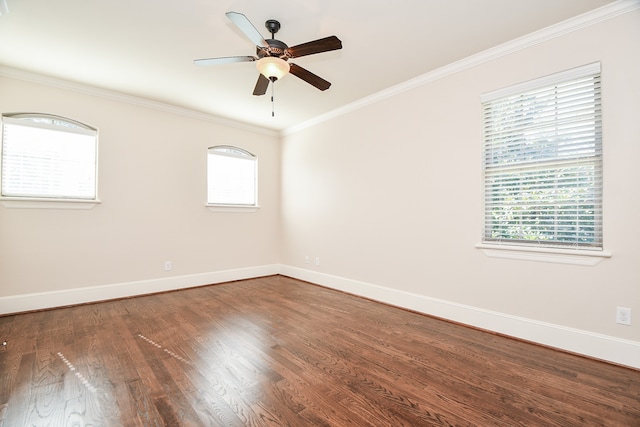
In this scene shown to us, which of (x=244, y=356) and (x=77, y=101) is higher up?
(x=77, y=101)

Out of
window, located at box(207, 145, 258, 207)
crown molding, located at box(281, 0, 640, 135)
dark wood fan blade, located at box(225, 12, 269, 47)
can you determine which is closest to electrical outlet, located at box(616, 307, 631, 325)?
crown molding, located at box(281, 0, 640, 135)

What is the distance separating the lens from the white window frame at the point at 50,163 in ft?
10.2

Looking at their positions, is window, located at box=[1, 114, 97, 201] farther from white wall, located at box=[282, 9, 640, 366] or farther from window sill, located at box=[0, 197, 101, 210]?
white wall, located at box=[282, 9, 640, 366]

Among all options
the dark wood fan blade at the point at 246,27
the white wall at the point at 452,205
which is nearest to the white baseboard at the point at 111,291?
the white wall at the point at 452,205

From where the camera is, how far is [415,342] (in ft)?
8.12

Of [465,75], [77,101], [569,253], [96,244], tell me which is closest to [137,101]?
[77,101]

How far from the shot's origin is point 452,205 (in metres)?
3.02

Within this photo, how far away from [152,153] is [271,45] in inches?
110

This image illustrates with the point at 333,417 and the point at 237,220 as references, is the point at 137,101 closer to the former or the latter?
the point at 237,220

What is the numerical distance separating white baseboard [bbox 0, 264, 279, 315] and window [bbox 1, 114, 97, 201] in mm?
1146

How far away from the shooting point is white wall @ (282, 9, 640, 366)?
212 centimetres

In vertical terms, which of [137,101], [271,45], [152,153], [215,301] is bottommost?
[215,301]

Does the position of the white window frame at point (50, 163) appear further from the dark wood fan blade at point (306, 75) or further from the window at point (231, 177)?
the dark wood fan blade at point (306, 75)

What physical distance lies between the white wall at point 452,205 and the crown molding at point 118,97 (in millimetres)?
1243
